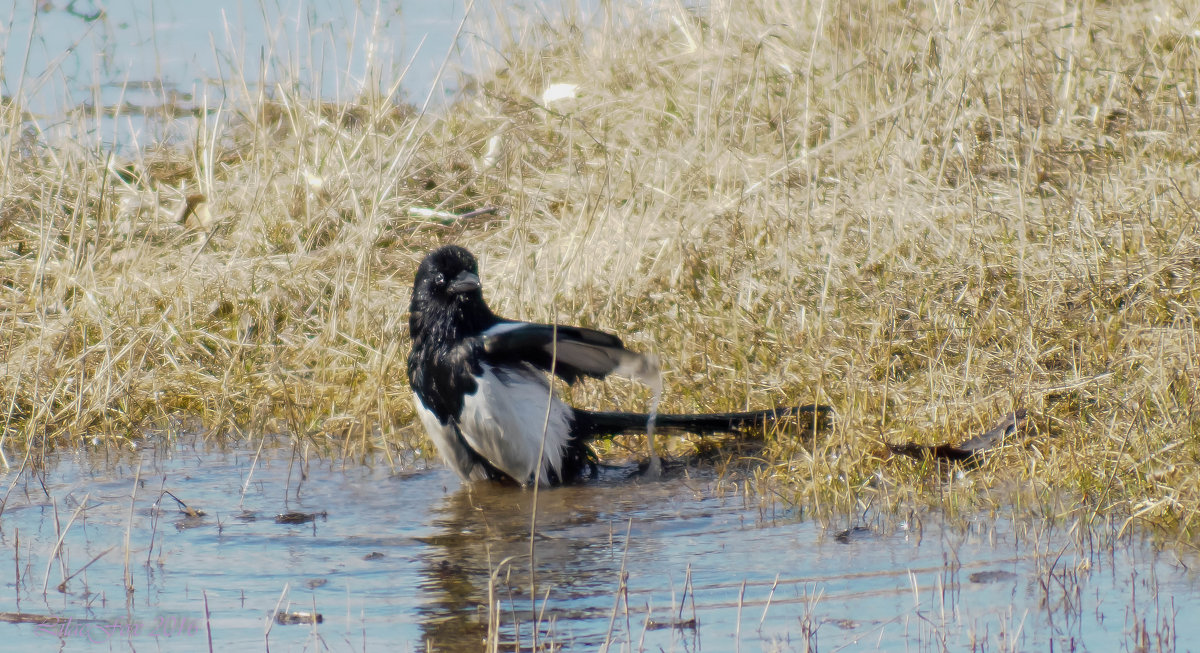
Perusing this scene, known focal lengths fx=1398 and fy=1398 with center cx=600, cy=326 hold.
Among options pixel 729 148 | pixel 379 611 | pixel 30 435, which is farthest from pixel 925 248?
pixel 30 435

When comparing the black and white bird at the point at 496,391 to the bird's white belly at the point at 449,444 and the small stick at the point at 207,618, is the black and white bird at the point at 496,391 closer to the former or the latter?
the bird's white belly at the point at 449,444

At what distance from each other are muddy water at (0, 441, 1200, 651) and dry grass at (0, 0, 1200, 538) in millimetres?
364

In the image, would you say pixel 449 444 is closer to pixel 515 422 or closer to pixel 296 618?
pixel 515 422

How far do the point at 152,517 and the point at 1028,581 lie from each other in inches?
101

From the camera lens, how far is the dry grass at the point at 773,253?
4.55 metres

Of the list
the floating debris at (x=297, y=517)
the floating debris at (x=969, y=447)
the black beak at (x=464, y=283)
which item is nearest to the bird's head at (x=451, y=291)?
the black beak at (x=464, y=283)

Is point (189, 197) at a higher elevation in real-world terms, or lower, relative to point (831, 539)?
higher

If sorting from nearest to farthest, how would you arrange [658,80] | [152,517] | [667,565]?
[667,565] < [152,517] < [658,80]

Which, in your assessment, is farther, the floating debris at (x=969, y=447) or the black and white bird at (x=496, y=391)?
the black and white bird at (x=496, y=391)

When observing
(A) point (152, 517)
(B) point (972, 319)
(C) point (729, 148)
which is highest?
(C) point (729, 148)

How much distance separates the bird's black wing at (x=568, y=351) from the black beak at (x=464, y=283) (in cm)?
17

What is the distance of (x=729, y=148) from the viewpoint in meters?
6.32

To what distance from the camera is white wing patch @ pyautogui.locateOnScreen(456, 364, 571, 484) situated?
4746 millimetres

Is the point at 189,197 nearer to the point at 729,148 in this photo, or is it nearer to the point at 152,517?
the point at 729,148
